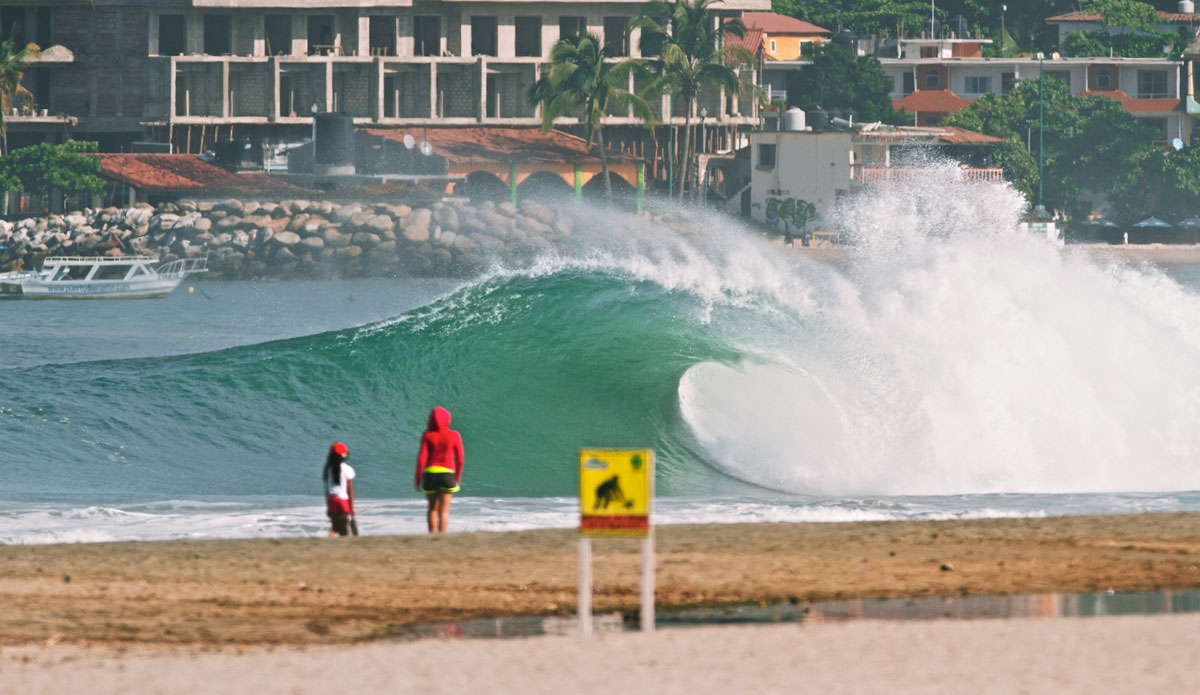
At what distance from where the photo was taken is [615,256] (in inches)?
1075

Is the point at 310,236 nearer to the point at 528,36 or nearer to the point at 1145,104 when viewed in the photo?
the point at 528,36

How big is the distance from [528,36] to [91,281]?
31038 millimetres

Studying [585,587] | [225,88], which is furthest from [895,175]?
[585,587]

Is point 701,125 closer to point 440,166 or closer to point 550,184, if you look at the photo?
point 550,184

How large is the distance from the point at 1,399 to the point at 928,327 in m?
13.6

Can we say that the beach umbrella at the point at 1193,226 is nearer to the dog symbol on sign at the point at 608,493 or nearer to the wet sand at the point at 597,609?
the wet sand at the point at 597,609

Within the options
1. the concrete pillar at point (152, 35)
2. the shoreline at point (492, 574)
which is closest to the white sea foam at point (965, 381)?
the shoreline at point (492, 574)

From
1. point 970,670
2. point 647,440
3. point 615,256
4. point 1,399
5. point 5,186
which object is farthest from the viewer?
point 5,186

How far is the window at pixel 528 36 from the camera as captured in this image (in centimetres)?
8819

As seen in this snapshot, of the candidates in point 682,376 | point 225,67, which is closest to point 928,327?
point 682,376

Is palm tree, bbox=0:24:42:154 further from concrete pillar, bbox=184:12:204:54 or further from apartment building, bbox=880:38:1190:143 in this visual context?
apartment building, bbox=880:38:1190:143

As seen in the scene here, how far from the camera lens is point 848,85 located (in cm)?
9188

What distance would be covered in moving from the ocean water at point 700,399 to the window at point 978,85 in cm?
7296

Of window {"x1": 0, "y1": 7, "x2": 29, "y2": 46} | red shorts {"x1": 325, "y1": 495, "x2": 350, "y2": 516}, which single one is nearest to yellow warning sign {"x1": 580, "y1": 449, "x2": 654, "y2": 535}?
red shorts {"x1": 325, "y1": 495, "x2": 350, "y2": 516}
